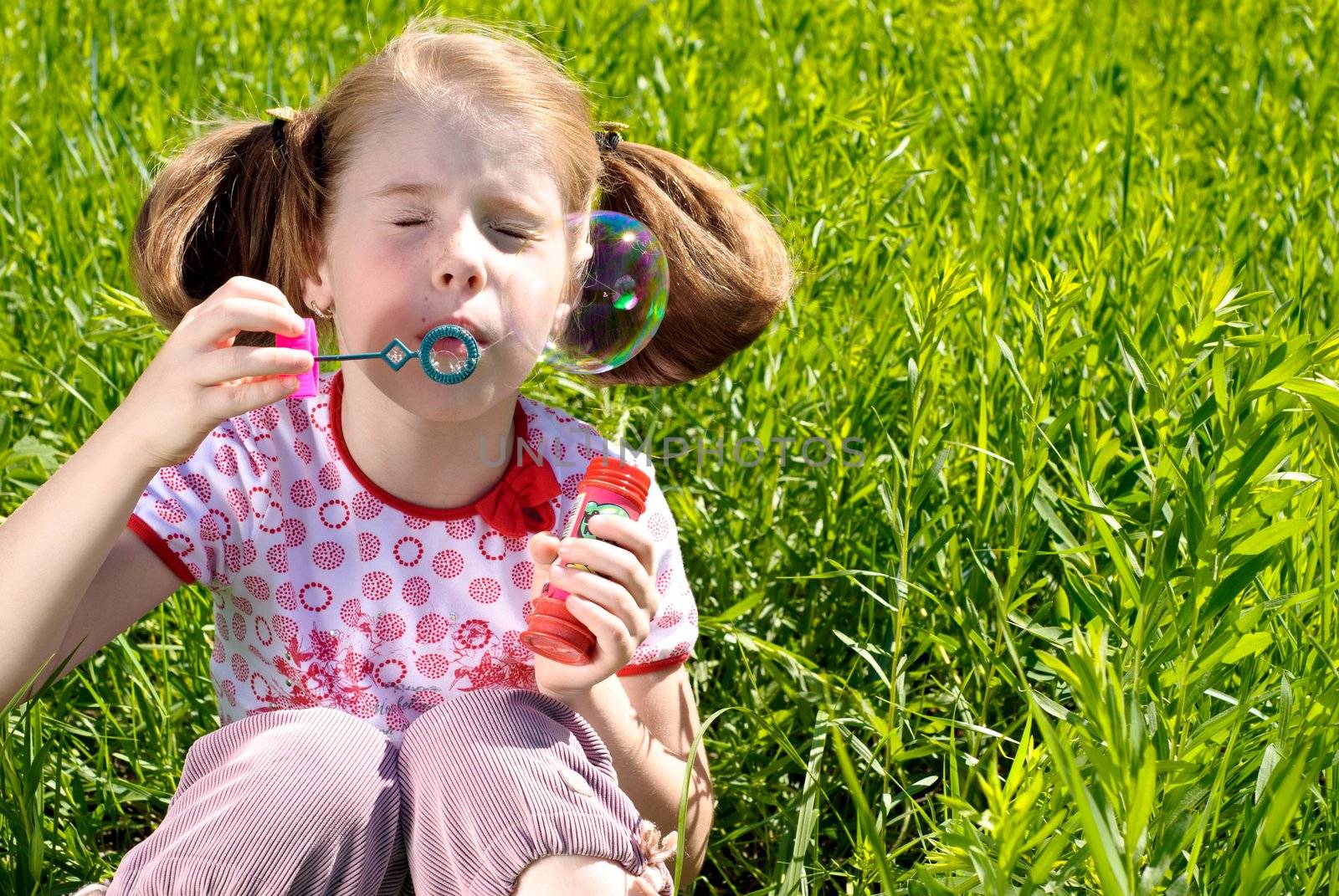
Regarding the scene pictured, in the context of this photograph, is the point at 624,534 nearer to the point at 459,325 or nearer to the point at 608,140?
the point at 459,325

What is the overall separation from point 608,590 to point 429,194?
49 centimetres

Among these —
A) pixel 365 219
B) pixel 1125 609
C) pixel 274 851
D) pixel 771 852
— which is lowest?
pixel 771 852

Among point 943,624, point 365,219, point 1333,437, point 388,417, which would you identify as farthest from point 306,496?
point 1333,437

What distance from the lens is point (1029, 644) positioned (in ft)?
6.51

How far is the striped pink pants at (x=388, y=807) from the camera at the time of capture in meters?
1.39

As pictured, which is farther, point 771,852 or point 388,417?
point 771,852

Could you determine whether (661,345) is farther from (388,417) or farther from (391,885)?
(391,885)

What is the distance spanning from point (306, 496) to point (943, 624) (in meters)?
0.91

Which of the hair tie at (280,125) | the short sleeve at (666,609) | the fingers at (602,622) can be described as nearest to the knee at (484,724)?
the fingers at (602,622)

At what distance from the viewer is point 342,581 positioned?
1750mm

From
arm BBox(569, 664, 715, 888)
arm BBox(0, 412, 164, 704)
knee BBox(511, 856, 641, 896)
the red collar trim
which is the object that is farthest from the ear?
knee BBox(511, 856, 641, 896)

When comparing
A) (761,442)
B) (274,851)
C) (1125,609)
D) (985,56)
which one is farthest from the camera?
(985,56)

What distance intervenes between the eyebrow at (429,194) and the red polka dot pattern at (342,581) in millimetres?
340

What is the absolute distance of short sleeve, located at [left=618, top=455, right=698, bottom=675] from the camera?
5.84 ft
